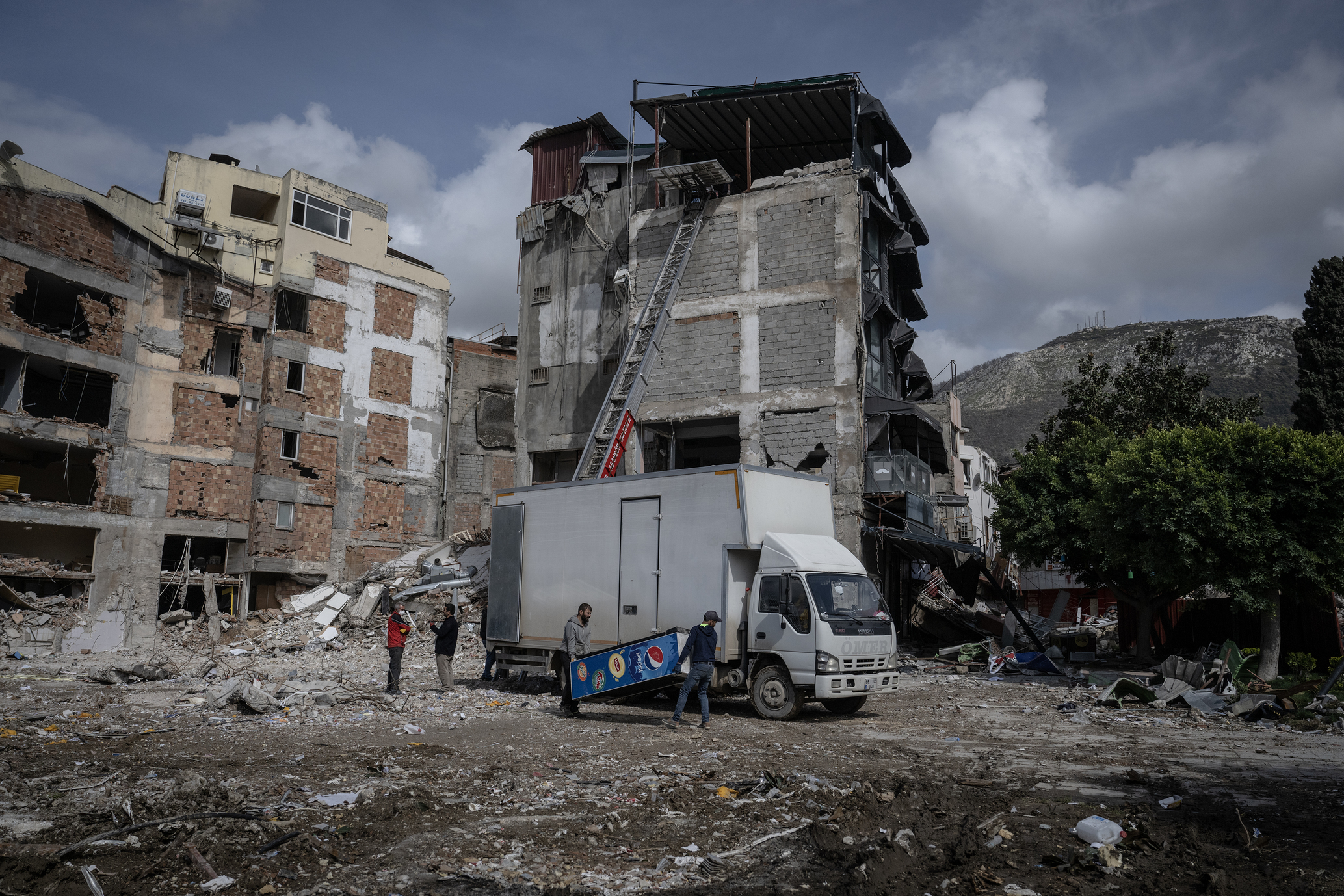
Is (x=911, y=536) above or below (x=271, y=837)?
above

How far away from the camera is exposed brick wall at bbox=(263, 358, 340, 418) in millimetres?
30844

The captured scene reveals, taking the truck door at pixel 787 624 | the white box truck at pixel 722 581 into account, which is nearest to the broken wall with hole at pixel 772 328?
the white box truck at pixel 722 581

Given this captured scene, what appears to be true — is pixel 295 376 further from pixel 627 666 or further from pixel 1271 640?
pixel 1271 640

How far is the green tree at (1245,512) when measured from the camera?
14.5 meters

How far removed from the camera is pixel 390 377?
34.2 meters

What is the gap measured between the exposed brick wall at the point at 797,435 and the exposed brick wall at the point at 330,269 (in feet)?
59.0

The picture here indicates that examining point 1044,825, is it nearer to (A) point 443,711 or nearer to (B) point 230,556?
(A) point 443,711

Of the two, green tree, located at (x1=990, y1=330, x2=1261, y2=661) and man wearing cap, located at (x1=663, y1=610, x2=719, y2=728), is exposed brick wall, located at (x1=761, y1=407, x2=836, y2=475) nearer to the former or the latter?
green tree, located at (x1=990, y1=330, x2=1261, y2=661)

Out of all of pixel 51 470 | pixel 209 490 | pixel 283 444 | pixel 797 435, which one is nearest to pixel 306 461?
pixel 283 444

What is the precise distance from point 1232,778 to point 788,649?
5325 mm

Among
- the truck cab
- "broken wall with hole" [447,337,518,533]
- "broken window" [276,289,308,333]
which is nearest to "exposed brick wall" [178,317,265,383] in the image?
"broken window" [276,289,308,333]

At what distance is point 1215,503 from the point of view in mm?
15227

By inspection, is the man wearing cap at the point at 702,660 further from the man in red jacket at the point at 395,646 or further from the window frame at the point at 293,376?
the window frame at the point at 293,376

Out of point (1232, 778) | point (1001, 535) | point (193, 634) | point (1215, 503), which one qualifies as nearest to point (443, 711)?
point (1232, 778)
